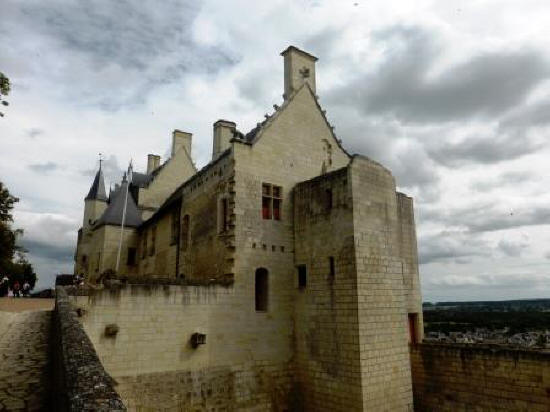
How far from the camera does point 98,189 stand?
3362 cm

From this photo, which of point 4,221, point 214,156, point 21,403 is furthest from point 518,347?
point 4,221

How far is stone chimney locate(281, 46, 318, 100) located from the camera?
17.2 meters

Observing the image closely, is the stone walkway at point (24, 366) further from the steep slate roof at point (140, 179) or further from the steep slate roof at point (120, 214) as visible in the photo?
the steep slate roof at point (140, 179)

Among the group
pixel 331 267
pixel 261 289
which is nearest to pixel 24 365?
pixel 331 267

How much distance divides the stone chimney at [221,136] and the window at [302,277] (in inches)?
376

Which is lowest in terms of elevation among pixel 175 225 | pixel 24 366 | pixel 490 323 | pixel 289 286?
pixel 490 323

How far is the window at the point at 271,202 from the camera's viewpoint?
605 inches

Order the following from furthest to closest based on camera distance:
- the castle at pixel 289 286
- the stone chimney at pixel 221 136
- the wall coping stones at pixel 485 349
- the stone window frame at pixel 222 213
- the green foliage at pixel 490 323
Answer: the green foliage at pixel 490 323
the stone chimney at pixel 221 136
the stone window frame at pixel 222 213
the castle at pixel 289 286
the wall coping stones at pixel 485 349

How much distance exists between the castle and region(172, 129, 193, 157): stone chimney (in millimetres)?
11797

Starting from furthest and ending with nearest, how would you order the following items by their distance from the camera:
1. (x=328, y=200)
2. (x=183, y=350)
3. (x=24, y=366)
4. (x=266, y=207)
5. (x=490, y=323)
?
1. (x=490, y=323)
2. (x=266, y=207)
3. (x=328, y=200)
4. (x=183, y=350)
5. (x=24, y=366)

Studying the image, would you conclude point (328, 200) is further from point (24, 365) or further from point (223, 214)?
point (24, 365)

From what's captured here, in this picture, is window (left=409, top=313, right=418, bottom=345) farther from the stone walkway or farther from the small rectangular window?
the stone walkway

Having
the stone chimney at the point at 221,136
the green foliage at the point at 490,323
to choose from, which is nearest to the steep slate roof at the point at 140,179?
the stone chimney at the point at 221,136

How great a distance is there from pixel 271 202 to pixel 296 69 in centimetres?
588
